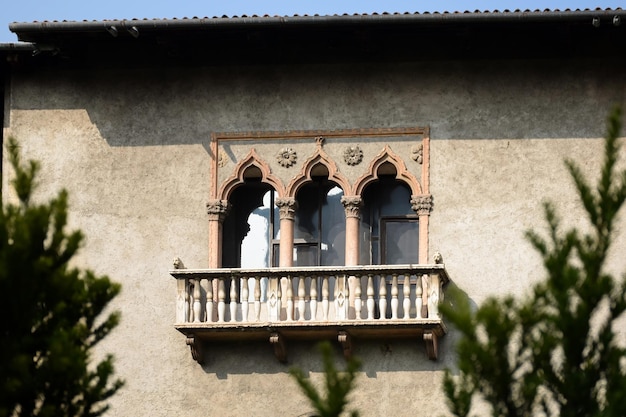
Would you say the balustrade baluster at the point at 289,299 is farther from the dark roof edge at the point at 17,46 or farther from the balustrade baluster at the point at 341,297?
the dark roof edge at the point at 17,46

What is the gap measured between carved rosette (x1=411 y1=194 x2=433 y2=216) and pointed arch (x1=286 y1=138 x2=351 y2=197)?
0.84m

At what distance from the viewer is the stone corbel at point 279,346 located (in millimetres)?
21750

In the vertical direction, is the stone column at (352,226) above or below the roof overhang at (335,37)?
below

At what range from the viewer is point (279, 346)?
21.9 meters

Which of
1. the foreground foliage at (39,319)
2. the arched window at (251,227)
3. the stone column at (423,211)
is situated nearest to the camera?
the foreground foliage at (39,319)

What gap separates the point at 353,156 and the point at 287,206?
99cm

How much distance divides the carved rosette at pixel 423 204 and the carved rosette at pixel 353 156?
33.2 inches

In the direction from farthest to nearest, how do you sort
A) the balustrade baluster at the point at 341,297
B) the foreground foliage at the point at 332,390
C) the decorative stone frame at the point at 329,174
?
the decorative stone frame at the point at 329,174 < the balustrade baluster at the point at 341,297 < the foreground foliage at the point at 332,390

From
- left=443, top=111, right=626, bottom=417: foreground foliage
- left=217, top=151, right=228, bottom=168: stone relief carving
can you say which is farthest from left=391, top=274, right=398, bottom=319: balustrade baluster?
left=443, top=111, right=626, bottom=417: foreground foliage

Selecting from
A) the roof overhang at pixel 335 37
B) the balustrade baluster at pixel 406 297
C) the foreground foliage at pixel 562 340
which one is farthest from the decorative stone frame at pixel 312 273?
the foreground foliage at pixel 562 340

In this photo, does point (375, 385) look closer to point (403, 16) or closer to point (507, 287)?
point (507, 287)

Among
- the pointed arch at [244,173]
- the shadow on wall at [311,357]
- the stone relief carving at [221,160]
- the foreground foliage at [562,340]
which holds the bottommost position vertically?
the foreground foliage at [562,340]

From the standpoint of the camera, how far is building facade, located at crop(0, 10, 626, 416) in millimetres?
21969

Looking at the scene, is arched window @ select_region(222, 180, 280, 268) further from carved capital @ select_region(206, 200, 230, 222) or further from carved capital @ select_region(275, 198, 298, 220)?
carved capital @ select_region(275, 198, 298, 220)
